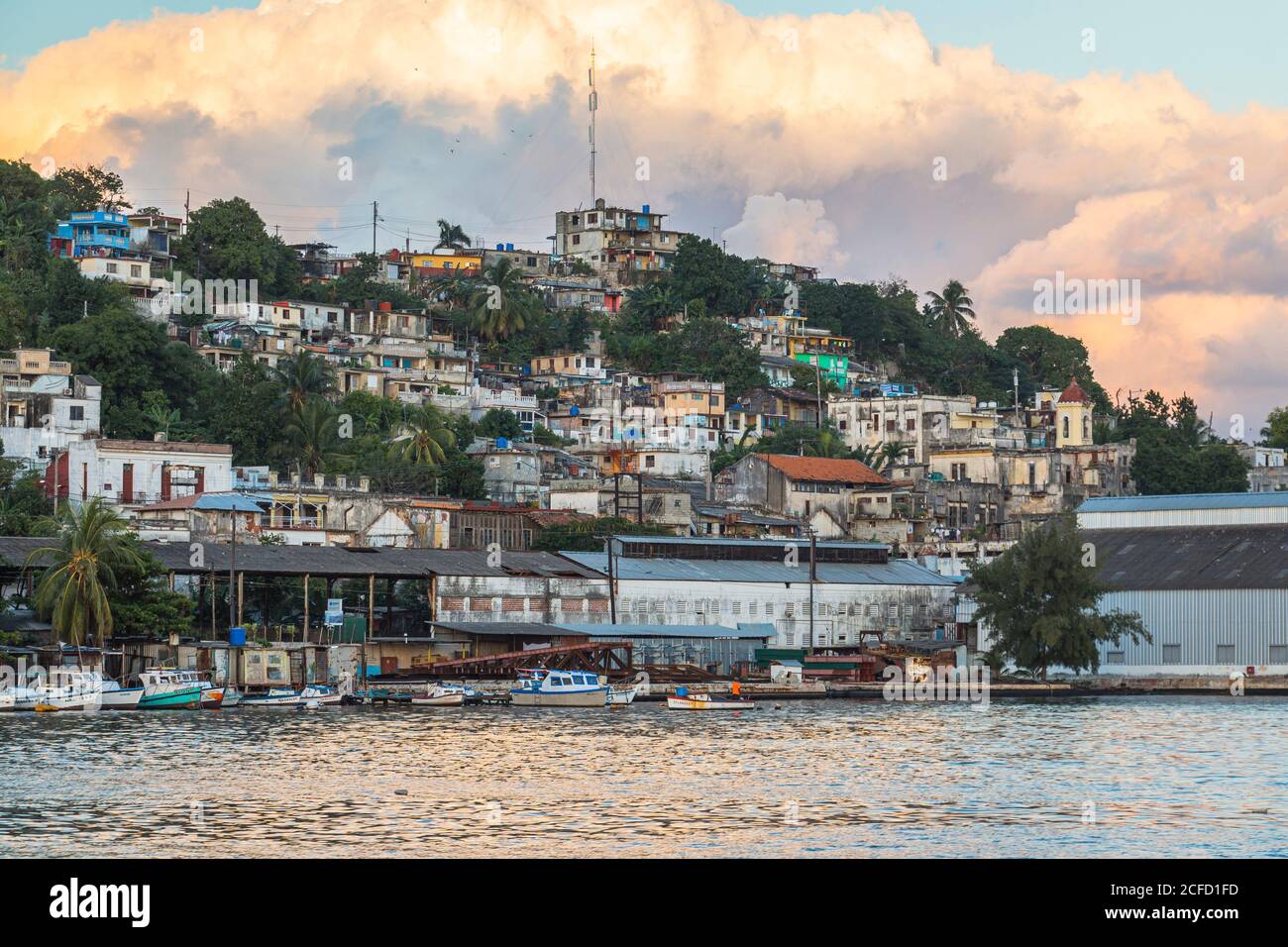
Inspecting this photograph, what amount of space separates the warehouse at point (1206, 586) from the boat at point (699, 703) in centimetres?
2109

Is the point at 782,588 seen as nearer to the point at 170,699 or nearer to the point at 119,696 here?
the point at 170,699

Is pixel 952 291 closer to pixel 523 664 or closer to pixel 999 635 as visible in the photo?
pixel 999 635

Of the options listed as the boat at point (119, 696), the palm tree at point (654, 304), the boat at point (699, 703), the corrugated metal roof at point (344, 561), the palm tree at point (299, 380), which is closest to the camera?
the boat at point (119, 696)

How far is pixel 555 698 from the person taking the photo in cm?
7075

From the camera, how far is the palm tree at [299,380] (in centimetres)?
10944

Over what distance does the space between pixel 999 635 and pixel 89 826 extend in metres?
62.1

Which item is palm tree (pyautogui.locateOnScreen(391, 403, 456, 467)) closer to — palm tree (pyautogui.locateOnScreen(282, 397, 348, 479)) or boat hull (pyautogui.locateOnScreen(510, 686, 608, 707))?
palm tree (pyautogui.locateOnScreen(282, 397, 348, 479))

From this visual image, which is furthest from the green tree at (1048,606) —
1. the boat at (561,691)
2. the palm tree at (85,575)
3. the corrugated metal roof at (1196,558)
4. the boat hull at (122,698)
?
the palm tree at (85,575)

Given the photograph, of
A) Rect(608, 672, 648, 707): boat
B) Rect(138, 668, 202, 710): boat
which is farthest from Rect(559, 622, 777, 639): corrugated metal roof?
Rect(138, 668, 202, 710): boat

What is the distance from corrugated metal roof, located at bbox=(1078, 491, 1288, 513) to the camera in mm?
88188

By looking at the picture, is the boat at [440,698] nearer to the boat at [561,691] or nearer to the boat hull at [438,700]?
the boat hull at [438,700]

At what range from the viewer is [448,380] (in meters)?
127

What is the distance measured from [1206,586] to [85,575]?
4803 cm
